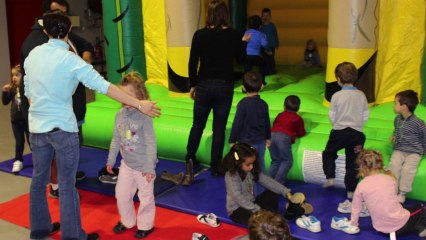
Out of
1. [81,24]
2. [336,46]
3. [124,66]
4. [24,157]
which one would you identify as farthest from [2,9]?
[336,46]

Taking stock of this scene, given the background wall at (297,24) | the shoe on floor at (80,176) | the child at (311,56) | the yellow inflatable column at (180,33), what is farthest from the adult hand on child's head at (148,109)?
the background wall at (297,24)

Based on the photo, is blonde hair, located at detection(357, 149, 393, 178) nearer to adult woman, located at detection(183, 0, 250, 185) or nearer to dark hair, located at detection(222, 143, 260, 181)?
dark hair, located at detection(222, 143, 260, 181)

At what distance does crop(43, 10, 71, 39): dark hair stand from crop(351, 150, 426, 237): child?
199 cm

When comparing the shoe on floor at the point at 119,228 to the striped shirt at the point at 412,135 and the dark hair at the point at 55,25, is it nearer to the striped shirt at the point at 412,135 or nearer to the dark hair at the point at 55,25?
the dark hair at the point at 55,25

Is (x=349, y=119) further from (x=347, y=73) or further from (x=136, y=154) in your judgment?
(x=136, y=154)

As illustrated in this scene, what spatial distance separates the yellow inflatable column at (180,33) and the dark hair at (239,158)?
102 inches

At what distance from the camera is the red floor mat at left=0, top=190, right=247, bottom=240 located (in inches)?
131

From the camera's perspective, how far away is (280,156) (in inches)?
159

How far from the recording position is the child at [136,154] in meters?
3.16

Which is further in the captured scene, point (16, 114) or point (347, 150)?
point (16, 114)

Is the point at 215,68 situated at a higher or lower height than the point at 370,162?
higher

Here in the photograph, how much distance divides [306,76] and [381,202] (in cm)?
381

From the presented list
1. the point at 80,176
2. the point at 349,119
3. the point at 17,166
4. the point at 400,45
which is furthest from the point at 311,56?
the point at 17,166

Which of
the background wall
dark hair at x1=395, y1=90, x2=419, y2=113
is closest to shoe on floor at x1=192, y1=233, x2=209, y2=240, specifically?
dark hair at x1=395, y1=90, x2=419, y2=113
